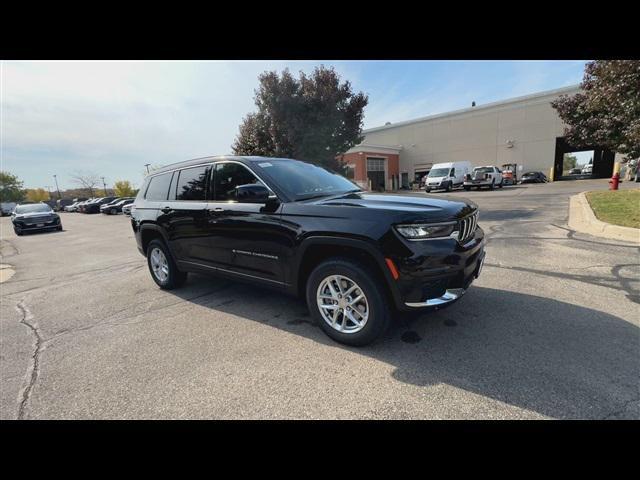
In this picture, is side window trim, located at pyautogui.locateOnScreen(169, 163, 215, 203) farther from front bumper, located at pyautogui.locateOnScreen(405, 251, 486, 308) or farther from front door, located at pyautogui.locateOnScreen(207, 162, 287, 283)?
front bumper, located at pyautogui.locateOnScreen(405, 251, 486, 308)

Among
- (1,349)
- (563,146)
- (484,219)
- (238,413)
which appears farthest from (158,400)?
(563,146)

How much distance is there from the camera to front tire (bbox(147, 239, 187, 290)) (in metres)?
4.97

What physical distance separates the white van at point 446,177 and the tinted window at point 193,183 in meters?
24.1

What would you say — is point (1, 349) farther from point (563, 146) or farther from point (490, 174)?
point (563, 146)

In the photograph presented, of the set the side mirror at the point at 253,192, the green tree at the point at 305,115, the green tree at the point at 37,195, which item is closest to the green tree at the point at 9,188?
the green tree at the point at 37,195

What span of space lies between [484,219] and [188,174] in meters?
9.25

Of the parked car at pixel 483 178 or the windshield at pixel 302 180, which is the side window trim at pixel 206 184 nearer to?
the windshield at pixel 302 180

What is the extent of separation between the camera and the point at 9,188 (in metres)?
67.4

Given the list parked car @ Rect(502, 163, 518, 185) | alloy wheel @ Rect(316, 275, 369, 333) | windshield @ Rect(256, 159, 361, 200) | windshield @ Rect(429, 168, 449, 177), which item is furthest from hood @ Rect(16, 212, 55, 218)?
parked car @ Rect(502, 163, 518, 185)

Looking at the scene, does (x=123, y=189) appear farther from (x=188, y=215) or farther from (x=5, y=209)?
(x=188, y=215)

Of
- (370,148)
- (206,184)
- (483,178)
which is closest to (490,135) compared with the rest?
(370,148)

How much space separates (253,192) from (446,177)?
25.3 metres
